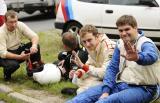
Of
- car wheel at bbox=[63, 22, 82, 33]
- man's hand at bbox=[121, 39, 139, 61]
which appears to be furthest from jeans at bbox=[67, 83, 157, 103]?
car wheel at bbox=[63, 22, 82, 33]

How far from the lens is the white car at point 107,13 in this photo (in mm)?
→ 9281

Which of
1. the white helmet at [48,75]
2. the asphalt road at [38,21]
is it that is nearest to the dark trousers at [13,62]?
the white helmet at [48,75]

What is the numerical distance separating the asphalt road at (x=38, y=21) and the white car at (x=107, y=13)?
297 cm

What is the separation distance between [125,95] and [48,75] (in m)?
2.30

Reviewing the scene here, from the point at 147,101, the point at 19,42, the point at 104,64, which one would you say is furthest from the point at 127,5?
the point at 147,101

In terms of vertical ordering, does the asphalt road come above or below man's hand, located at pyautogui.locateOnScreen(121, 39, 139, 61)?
below

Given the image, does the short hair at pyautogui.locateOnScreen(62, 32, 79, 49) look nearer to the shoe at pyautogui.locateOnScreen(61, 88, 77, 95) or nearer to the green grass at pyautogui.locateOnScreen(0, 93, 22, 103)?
the shoe at pyautogui.locateOnScreen(61, 88, 77, 95)

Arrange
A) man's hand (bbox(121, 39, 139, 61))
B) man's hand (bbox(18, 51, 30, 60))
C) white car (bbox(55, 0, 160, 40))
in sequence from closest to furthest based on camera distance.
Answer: man's hand (bbox(121, 39, 139, 61)) → man's hand (bbox(18, 51, 30, 60)) → white car (bbox(55, 0, 160, 40))

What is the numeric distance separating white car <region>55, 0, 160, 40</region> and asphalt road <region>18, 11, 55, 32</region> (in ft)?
A: 9.74

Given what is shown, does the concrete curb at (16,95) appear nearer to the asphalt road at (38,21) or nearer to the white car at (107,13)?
the white car at (107,13)

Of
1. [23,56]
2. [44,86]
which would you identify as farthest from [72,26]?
[44,86]

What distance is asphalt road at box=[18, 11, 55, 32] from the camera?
14.1m

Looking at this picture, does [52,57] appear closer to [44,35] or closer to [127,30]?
[44,35]

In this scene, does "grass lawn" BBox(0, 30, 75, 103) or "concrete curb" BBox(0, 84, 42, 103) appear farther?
"grass lawn" BBox(0, 30, 75, 103)
